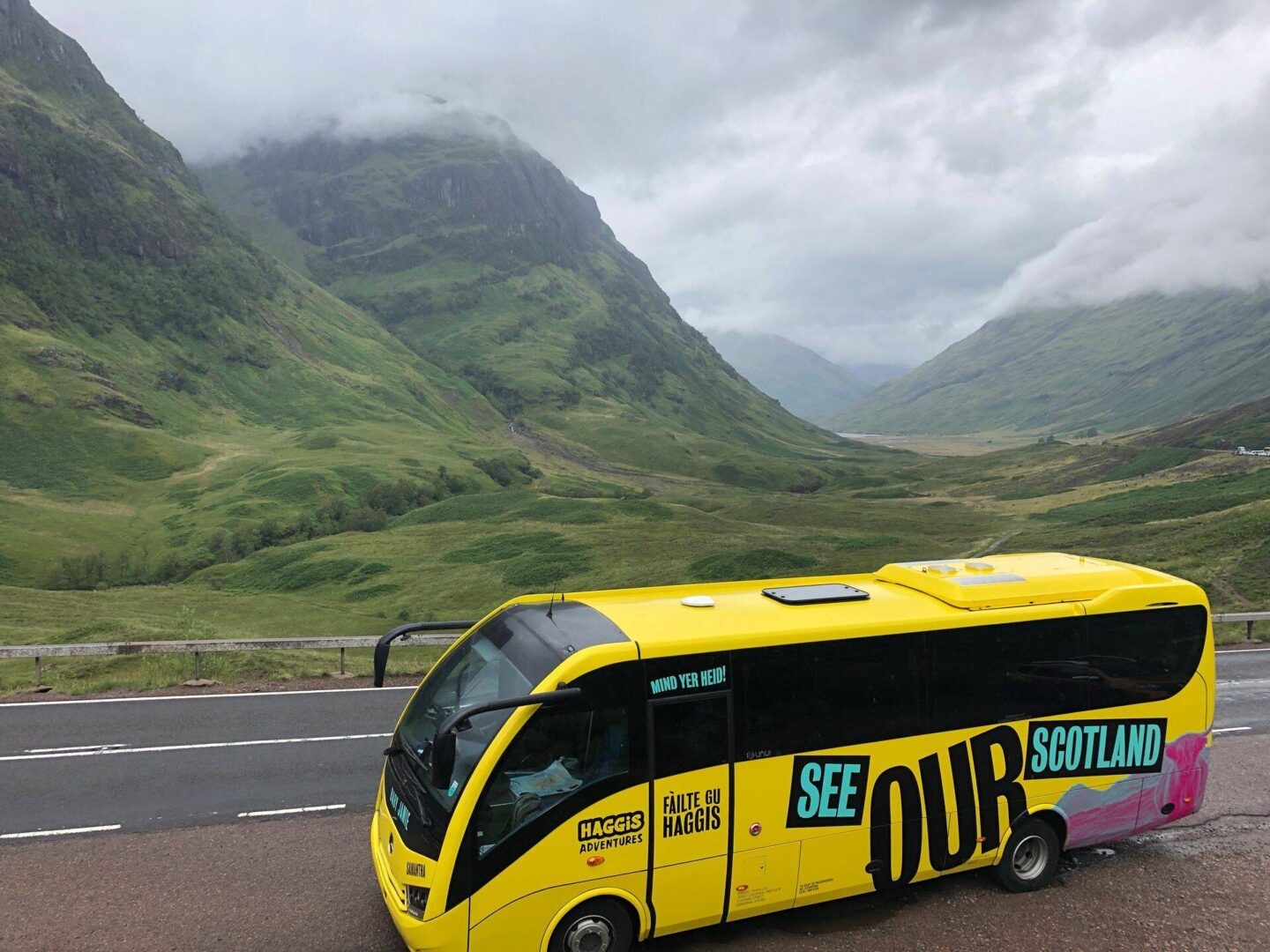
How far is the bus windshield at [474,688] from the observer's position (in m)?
7.82

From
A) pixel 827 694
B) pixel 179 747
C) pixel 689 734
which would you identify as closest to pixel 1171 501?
pixel 827 694

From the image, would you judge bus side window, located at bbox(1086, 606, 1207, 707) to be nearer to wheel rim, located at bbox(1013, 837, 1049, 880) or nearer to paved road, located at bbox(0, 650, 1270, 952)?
wheel rim, located at bbox(1013, 837, 1049, 880)

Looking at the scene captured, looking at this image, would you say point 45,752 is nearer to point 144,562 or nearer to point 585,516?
point 585,516

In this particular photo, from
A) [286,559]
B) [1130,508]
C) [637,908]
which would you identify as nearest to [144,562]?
[286,559]

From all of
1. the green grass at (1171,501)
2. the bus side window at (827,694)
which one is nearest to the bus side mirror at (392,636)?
the bus side window at (827,694)

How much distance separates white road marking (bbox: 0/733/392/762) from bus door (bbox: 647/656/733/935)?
9013 mm

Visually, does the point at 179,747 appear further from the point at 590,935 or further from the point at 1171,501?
the point at 1171,501

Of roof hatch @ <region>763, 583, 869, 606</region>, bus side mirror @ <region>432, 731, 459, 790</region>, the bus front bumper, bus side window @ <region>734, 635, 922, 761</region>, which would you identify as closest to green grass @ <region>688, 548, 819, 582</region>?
roof hatch @ <region>763, 583, 869, 606</region>

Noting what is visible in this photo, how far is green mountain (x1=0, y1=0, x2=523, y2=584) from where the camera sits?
3238 inches

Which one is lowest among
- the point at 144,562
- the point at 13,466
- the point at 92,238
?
the point at 144,562

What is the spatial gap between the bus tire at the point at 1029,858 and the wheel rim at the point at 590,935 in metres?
5.48

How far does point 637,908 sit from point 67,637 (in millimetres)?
31113

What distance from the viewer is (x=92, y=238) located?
169 meters

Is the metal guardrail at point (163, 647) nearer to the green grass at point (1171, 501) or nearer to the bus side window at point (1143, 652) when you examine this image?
the bus side window at point (1143, 652)
